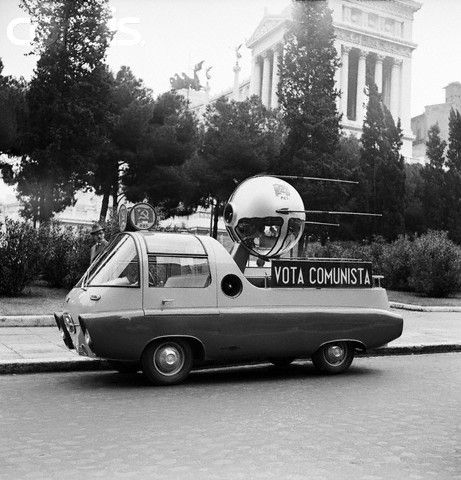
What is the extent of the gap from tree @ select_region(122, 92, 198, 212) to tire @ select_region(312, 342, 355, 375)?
29380 millimetres

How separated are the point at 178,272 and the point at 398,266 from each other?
21.0 m

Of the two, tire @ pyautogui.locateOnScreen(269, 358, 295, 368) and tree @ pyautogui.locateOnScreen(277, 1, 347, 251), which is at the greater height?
tree @ pyautogui.locateOnScreen(277, 1, 347, 251)

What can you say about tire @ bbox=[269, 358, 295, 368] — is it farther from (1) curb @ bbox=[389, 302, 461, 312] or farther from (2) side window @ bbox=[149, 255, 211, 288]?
(1) curb @ bbox=[389, 302, 461, 312]

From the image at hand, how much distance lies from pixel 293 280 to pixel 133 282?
6.34ft

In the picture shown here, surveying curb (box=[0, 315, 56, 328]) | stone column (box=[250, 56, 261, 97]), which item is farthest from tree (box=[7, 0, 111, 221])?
stone column (box=[250, 56, 261, 97])

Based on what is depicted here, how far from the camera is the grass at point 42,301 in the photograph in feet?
49.6

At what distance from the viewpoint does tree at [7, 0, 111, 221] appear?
2912 cm

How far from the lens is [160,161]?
38844mm

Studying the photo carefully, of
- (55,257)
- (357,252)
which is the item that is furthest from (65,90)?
(357,252)

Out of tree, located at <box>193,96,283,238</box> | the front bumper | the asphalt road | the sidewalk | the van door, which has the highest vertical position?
tree, located at <box>193,96,283,238</box>

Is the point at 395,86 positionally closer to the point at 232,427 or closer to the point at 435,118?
A: the point at 435,118

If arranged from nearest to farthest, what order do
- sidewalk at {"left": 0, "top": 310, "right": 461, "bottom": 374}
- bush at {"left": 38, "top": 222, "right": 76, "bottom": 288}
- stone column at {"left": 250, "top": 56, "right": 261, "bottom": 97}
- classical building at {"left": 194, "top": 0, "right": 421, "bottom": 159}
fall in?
sidewalk at {"left": 0, "top": 310, "right": 461, "bottom": 374} → bush at {"left": 38, "top": 222, "right": 76, "bottom": 288} → classical building at {"left": 194, "top": 0, "right": 421, "bottom": 159} → stone column at {"left": 250, "top": 56, "right": 261, "bottom": 97}

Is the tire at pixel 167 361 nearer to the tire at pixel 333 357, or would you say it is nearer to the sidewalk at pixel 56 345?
the sidewalk at pixel 56 345

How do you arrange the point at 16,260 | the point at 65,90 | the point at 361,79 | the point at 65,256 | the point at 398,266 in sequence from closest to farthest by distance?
1. the point at 16,260
2. the point at 65,256
3. the point at 398,266
4. the point at 65,90
5. the point at 361,79
